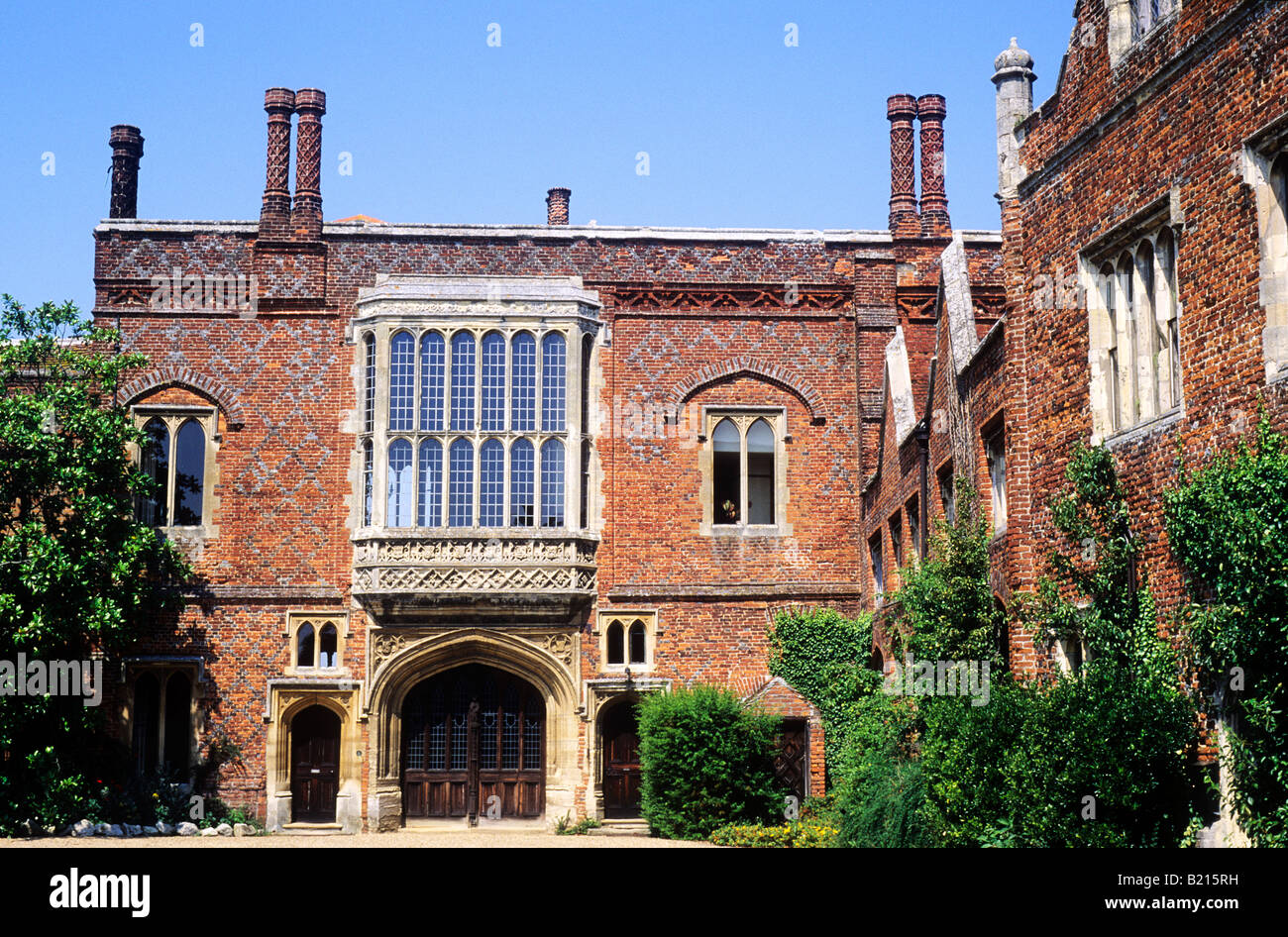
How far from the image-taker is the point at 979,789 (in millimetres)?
13703

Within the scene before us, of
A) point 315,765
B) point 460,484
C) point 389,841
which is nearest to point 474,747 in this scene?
point 315,765

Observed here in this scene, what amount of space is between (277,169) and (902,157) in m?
10.7

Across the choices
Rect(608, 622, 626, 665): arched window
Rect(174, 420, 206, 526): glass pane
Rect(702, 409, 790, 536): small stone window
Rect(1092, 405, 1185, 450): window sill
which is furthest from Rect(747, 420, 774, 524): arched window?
Rect(1092, 405, 1185, 450): window sill

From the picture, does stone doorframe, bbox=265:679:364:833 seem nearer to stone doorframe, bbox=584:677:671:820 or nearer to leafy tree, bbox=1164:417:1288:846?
stone doorframe, bbox=584:677:671:820

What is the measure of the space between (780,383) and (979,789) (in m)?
12.6

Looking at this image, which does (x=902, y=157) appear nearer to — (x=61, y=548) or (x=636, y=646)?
(x=636, y=646)

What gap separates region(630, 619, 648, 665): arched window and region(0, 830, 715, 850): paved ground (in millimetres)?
3177

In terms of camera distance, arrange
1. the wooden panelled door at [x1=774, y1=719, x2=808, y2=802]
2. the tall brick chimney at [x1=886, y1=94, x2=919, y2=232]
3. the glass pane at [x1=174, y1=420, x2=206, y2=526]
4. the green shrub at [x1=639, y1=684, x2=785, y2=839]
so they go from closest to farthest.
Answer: the green shrub at [x1=639, y1=684, x2=785, y2=839] → the wooden panelled door at [x1=774, y1=719, x2=808, y2=802] → the glass pane at [x1=174, y1=420, x2=206, y2=526] → the tall brick chimney at [x1=886, y1=94, x2=919, y2=232]

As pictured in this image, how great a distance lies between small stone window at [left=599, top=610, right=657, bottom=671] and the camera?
24.6 meters

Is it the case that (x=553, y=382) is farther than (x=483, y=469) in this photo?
Yes

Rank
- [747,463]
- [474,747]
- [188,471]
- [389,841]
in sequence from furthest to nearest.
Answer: [747,463] → [188,471] → [474,747] → [389,841]

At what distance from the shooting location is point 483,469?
24547mm

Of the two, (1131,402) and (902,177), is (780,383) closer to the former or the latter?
(902,177)
